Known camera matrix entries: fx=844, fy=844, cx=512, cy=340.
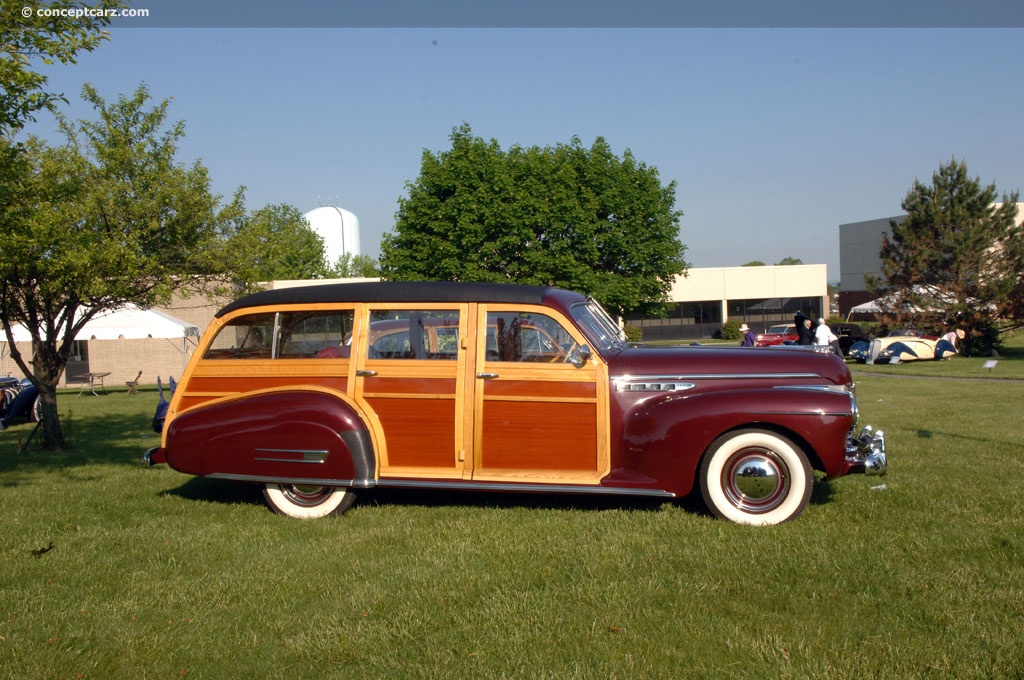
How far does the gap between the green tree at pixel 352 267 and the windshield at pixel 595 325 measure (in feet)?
243

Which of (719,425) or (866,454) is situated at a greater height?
(719,425)

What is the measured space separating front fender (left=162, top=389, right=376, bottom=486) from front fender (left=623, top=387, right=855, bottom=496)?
2116mm

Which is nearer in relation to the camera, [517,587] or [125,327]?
[517,587]

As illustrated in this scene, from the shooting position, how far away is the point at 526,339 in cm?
659

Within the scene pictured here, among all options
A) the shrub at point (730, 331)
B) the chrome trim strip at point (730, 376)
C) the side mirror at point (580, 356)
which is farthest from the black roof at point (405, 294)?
the shrub at point (730, 331)

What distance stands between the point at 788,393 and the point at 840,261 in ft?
225

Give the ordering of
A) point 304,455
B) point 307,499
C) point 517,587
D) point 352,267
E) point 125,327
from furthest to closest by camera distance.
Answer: point 352,267, point 125,327, point 307,499, point 304,455, point 517,587

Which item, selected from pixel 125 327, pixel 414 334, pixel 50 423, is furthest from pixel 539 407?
pixel 125 327

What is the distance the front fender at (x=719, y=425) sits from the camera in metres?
6.14

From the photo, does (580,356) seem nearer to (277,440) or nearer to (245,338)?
(277,440)

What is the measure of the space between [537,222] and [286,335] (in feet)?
111

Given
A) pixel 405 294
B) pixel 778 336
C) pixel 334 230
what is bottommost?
pixel 405 294

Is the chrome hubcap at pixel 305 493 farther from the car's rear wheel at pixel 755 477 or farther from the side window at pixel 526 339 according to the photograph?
the car's rear wheel at pixel 755 477

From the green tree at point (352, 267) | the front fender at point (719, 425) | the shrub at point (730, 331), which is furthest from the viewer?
the green tree at point (352, 267)
